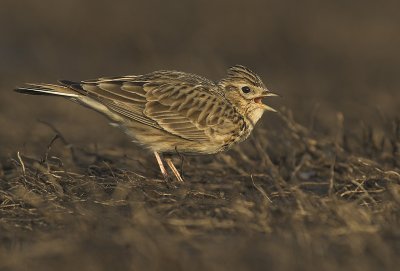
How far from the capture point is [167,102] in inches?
329

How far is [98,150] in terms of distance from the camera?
866cm

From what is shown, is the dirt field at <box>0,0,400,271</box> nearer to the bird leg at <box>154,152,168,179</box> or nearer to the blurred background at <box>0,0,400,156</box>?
the blurred background at <box>0,0,400,156</box>

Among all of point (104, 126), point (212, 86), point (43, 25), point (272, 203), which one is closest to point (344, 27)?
point (43, 25)

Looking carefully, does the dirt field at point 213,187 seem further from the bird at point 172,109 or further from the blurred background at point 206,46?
the bird at point 172,109

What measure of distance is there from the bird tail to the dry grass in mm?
606

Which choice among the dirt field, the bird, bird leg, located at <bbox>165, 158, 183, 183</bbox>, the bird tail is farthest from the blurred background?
the bird tail

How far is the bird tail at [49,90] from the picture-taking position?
7677mm

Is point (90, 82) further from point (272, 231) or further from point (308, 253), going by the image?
point (308, 253)

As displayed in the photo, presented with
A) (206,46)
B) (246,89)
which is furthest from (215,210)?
(206,46)

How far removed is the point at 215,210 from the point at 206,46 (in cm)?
1119

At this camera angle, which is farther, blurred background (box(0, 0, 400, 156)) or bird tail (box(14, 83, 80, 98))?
blurred background (box(0, 0, 400, 156))

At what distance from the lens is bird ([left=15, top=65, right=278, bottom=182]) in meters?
8.10

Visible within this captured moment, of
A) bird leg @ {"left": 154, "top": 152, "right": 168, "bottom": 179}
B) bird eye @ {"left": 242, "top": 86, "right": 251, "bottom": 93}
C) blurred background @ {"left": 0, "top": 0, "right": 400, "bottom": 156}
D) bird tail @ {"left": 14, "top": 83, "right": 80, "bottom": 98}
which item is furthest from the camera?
blurred background @ {"left": 0, "top": 0, "right": 400, "bottom": 156}

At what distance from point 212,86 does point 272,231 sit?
121 inches
